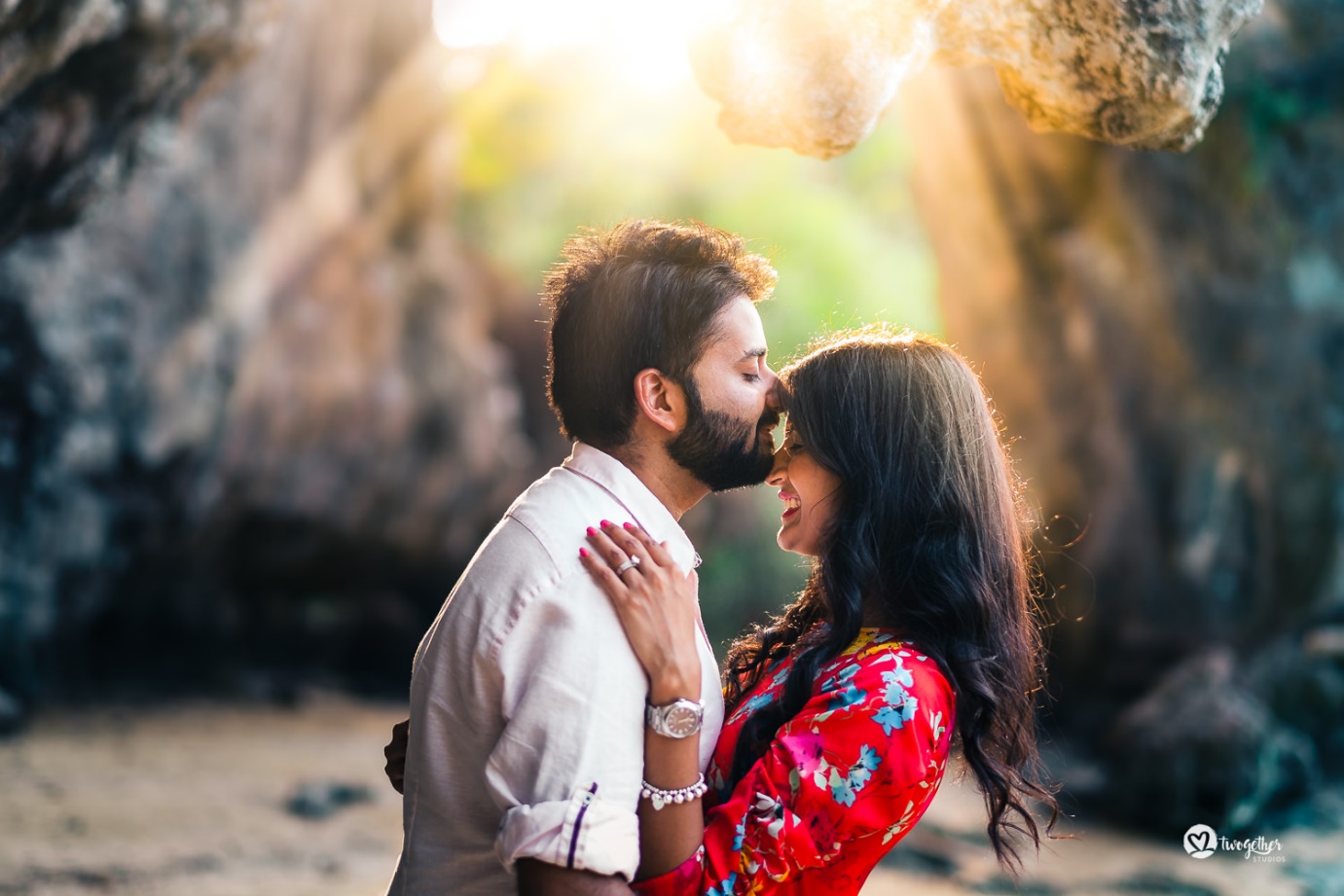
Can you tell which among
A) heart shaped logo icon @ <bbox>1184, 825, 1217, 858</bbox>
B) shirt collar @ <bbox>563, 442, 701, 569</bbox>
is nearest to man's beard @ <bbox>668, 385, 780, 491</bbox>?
shirt collar @ <bbox>563, 442, 701, 569</bbox>

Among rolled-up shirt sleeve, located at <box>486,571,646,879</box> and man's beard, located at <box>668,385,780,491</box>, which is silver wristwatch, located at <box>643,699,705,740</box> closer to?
rolled-up shirt sleeve, located at <box>486,571,646,879</box>

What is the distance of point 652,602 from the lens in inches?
71.9

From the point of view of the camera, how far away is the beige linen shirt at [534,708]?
167 centimetres

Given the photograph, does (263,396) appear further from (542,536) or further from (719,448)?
(542,536)

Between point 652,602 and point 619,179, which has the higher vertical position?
point 619,179

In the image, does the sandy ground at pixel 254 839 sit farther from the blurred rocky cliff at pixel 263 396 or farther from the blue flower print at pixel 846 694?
the blue flower print at pixel 846 694

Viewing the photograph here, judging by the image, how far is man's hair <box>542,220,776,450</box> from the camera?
2.06m

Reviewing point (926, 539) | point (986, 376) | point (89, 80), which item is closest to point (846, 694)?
point (926, 539)

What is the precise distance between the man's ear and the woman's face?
0.89ft

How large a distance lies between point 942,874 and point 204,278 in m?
6.42

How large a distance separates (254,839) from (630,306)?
5.23 m

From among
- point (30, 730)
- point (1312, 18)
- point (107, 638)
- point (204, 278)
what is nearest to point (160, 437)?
point (204, 278)

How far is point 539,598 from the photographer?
180 centimetres

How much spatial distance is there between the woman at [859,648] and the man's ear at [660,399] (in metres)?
0.25
